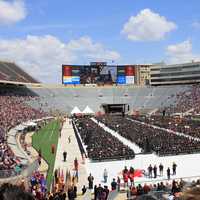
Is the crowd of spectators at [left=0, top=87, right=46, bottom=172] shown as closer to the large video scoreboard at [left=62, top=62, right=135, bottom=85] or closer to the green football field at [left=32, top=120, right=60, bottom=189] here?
the green football field at [left=32, top=120, right=60, bottom=189]

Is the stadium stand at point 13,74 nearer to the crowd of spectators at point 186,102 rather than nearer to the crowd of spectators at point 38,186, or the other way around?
the crowd of spectators at point 186,102

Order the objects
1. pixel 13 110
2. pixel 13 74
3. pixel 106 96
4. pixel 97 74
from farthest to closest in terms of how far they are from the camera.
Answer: pixel 97 74 → pixel 106 96 → pixel 13 74 → pixel 13 110

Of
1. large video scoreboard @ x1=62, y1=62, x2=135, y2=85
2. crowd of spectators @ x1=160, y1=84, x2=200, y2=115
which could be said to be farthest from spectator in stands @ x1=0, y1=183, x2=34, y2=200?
large video scoreboard @ x1=62, y1=62, x2=135, y2=85

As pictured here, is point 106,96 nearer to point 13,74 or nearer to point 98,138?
point 13,74

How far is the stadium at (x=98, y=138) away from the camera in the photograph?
2139cm

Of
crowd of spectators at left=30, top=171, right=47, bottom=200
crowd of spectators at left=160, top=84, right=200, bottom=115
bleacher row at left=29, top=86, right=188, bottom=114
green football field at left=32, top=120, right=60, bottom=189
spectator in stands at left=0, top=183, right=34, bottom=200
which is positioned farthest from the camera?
bleacher row at left=29, top=86, right=188, bottom=114

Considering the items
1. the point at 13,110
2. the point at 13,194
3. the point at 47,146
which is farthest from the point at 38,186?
the point at 13,110

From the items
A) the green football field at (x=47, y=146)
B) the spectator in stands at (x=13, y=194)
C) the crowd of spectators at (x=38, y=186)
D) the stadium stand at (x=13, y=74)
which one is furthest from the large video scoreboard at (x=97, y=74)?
the spectator in stands at (x=13, y=194)

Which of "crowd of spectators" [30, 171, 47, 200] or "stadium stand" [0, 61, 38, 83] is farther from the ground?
"stadium stand" [0, 61, 38, 83]

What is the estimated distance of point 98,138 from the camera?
3941 cm

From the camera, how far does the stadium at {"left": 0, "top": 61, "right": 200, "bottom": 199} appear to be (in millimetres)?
21391

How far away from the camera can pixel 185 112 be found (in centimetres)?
8419

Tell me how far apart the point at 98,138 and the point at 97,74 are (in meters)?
72.1

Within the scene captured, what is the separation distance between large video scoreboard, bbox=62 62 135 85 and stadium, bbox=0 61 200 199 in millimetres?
263
